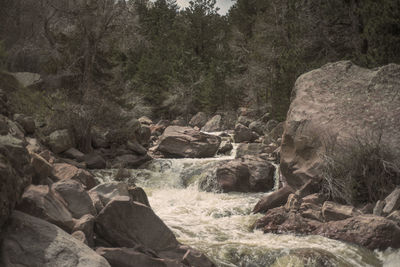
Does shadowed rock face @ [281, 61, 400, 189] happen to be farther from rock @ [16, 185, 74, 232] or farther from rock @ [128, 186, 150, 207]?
rock @ [16, 185, 74, 232]

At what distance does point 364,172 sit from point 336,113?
2.21 m

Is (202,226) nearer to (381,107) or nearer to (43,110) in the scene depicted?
(381,107)

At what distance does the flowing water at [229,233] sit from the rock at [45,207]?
7.87 feet

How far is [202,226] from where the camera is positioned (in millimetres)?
7973

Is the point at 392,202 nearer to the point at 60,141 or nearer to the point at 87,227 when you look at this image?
the point at 87,227

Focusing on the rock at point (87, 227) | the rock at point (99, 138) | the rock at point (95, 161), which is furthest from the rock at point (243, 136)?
the rock at point (87, 227)

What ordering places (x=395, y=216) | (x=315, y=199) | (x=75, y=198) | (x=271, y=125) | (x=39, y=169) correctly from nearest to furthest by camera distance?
1. (x=75, y=198)
2. (x=39, y=169)
3. (x=395, y=216)
4. (x=315, y=199)
5. (x=271, y=125)

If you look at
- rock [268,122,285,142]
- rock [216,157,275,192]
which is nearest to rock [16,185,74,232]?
rock [216,157,275,192]

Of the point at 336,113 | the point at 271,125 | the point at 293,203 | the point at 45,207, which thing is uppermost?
the point at 336,113

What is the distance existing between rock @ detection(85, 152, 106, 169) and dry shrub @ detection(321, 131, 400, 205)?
326 inches

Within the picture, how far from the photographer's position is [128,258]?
4.59 m

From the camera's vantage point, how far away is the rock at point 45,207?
444 cm

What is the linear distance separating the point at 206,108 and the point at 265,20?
8.06 metres

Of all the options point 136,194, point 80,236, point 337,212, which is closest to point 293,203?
point 337,212
